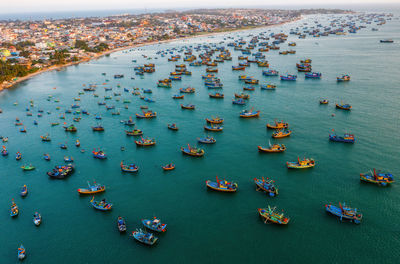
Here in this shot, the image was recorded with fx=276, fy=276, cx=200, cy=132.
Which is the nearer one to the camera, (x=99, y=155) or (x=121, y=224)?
(x=121, y=224)

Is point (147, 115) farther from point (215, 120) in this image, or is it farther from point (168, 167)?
point (168, 167)

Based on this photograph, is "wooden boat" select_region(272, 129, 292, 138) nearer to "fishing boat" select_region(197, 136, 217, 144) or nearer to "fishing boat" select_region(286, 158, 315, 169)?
"fishing boat" select_region(286, 158, 315, 169)

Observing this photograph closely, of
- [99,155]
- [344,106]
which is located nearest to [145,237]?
[99,155]

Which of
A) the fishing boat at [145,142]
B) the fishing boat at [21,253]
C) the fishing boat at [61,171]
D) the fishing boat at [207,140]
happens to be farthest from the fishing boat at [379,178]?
the fishing boat at [61,171]

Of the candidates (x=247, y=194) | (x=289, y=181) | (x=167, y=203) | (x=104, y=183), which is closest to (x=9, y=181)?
(x=104, y=183)

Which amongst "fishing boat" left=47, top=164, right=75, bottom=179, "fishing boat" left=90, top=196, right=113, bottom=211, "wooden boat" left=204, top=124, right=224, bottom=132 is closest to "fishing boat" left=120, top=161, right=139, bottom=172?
"fishing boat" left=90, top=196, right=113, bottom=211

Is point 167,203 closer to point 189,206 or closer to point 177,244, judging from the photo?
point 189,206
